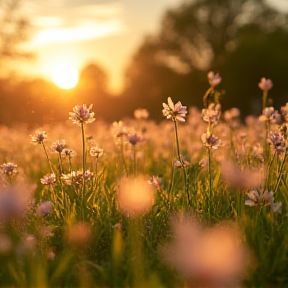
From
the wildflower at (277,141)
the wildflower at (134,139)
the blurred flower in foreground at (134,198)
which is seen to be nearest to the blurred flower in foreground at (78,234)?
the blurred flower in foreground at (134,198)

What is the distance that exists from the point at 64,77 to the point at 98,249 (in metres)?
5.54

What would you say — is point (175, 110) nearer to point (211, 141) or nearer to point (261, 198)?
point (211, 141)

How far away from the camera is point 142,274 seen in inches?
108

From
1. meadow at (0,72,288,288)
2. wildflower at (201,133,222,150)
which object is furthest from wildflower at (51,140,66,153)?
wildflower at (201,133,222,150)

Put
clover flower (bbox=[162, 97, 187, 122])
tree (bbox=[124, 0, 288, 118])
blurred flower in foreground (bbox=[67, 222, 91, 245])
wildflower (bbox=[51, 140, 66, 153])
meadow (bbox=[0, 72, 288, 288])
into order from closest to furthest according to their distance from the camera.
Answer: meadow (bbox=[0, 72, 288, 288])
blurred flower in foreground (bbox=[67, 222, 91, 245])
clover flower (bbox=[162, 97, 187, 122])
wildflower (bbox=[51, 140, 66, 153])
tree (bbox=[124, 0, 288, 118])

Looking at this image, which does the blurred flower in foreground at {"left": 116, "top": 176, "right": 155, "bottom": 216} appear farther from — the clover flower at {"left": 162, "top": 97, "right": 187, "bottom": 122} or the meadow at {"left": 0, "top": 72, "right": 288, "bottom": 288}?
the clover flower at {"left": 162, "top": 97, "right": 187, "bottom": 122}

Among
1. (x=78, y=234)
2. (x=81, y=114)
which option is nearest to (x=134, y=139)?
(x=81, y=114)

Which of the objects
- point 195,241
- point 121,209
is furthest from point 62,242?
point 195,241

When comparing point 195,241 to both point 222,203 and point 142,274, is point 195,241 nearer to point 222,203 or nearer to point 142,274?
point 142,274

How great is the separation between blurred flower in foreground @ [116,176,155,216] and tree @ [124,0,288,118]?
2097 cm

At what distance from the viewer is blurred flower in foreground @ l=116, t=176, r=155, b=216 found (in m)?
3.26

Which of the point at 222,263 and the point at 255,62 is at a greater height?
the point at 255,62

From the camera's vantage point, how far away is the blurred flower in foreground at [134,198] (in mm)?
3260

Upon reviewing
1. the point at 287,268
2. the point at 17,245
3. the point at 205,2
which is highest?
the point at 205,2
